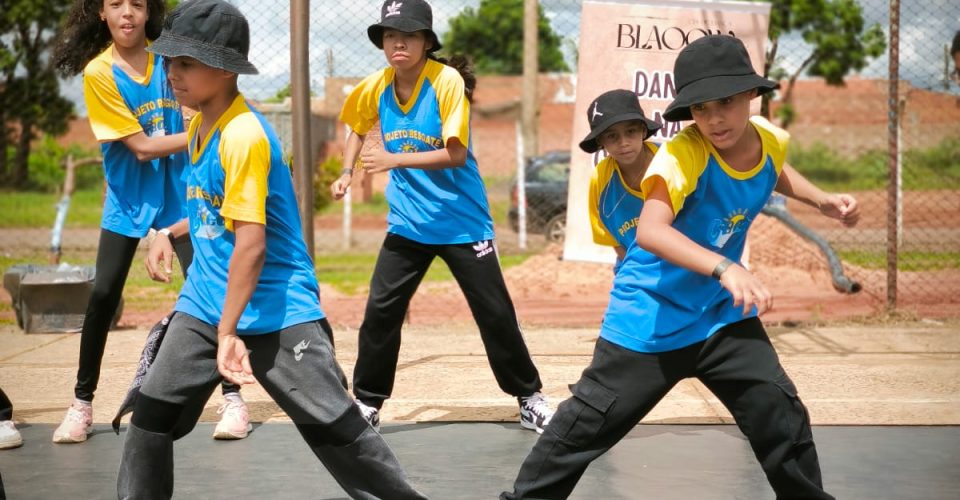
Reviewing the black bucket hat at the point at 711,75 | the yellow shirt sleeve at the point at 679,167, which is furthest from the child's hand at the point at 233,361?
the black bucket hat at the point at 711,75

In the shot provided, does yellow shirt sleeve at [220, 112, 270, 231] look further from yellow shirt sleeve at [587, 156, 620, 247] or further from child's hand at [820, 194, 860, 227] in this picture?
yellow shirt sleeve at [587, 156, 620, 247]

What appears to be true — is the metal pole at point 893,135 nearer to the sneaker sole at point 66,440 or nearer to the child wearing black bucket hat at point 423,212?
the child wearing black bucket hat at point 423,212

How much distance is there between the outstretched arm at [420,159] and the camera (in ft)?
15.6

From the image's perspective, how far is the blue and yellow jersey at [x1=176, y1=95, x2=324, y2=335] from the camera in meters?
3.31

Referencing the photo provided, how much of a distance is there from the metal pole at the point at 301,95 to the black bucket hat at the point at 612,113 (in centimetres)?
262

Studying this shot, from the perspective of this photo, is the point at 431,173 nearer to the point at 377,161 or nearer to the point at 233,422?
the point at 377,161

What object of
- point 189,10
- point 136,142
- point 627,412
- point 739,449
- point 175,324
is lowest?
point 739,449

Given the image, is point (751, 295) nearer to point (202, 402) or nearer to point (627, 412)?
point (627, 412)

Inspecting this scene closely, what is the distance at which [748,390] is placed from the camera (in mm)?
3408

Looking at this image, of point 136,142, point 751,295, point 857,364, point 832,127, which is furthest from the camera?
point 832,127

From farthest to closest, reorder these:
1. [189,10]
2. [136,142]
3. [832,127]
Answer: [832,127]
[136,142]
[189,10]

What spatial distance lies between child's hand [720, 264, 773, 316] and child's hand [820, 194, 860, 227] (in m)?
0.69

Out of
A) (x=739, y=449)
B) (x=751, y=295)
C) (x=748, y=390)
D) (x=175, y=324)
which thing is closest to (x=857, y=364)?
(x=739, y=449)

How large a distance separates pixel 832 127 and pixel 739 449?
3580cm
